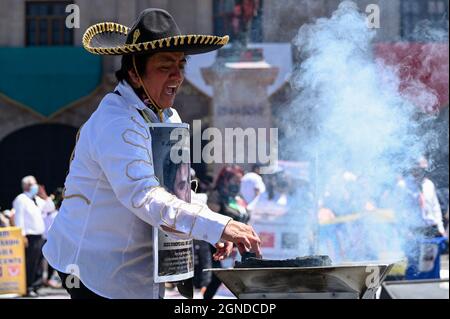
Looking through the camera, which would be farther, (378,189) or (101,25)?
(378,189)

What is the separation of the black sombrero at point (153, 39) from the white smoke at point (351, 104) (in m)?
2.08

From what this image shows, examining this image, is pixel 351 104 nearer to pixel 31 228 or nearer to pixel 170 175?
pixel 170 175

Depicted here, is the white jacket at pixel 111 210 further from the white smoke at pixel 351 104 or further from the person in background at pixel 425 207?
the person in background at pixel 425 207

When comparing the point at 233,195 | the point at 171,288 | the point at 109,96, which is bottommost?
the point at 171,288

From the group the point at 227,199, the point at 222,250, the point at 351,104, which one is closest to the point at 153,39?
the point at 222,250

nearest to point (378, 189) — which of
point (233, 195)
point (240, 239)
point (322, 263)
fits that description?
point (233, 195)

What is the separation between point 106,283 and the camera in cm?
362

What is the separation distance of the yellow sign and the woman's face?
28.3 ft

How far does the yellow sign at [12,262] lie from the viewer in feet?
39.2

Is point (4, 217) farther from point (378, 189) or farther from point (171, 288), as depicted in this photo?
point (378, 189)

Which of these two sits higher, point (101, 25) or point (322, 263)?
point (101, 25)

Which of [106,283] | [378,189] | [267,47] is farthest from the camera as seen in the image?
[267,47]

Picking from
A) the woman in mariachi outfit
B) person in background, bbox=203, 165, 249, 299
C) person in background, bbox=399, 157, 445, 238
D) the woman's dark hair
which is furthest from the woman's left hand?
person in background, bbox=203, 165, 249, 299
